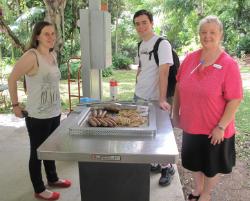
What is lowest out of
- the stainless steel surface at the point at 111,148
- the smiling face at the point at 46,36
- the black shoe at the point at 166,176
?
the black shoe at the point at 166,176

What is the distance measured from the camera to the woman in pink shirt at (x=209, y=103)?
256cm

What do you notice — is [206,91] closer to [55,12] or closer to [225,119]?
[225,119]

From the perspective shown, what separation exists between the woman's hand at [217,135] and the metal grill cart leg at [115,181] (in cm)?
59

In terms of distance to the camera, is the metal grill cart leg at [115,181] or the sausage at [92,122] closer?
the sausage at [92,122]

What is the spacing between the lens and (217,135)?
2.62 metres

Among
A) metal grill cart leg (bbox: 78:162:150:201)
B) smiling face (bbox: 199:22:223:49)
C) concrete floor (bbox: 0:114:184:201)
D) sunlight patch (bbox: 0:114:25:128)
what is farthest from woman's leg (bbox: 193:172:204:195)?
sunlight patch (bbox: 0:114:25:128)

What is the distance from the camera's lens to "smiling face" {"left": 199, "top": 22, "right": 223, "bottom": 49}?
259 centimetres

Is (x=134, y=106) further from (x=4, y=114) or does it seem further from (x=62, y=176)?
(x=4, y=114)

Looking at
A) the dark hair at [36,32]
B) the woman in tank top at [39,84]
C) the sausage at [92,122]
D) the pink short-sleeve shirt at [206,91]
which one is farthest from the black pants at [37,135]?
the pink short-sleeve shirt at [206,91]

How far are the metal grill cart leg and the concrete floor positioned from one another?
2.99 ft

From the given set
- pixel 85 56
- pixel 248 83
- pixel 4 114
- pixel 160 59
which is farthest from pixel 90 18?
pixel 248 83

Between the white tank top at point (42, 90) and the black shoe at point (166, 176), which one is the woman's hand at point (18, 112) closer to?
the white tank top at point (42, 90)

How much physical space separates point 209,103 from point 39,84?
1.47 metres

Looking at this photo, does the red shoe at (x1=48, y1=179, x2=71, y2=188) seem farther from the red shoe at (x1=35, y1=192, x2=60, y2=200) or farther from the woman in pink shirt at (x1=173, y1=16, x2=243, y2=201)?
the woman in pink shirt at (x1=173, y1=16, x2=243, y2=201)
